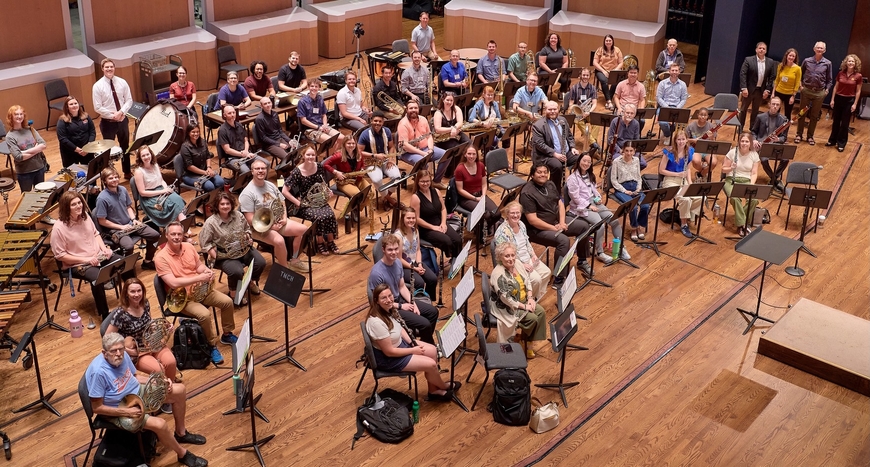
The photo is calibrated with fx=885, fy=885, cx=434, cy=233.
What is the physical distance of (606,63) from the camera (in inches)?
577

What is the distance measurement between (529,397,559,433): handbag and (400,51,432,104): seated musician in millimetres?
7015

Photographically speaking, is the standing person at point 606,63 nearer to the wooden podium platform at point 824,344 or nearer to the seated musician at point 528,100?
the seated musician at point 528,100

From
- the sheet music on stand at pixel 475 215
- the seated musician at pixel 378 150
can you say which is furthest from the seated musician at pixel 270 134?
the sheet music on stand at pixel 475 215

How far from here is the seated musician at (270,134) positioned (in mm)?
11266

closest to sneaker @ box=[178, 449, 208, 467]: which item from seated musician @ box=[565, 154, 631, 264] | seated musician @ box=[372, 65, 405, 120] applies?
seated musician @ box=[565, 154, 631, 264]

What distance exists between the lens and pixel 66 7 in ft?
44.0

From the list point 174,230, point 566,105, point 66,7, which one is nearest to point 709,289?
point 566,105

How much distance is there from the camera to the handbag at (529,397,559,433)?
702cm

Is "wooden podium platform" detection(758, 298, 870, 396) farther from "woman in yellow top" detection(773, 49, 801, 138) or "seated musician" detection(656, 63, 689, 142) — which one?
"woman in yellow top" detection(773, 49, 801, 138)

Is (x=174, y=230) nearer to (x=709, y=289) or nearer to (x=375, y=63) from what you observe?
(x=709, y=289)

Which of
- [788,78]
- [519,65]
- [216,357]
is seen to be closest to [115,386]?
[216,357]

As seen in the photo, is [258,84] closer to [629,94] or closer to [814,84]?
[629,94]

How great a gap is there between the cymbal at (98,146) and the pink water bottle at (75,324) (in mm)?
2922

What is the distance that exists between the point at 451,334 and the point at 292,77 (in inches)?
285
